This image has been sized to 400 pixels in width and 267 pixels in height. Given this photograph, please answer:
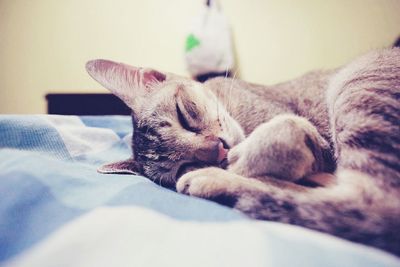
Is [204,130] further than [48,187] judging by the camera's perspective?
Yes

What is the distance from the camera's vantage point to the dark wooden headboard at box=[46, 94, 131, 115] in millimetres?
1837

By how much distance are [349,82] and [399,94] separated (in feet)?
0.64

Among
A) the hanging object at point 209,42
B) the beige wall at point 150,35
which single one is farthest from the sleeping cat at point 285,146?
the beige wall at point 150,35

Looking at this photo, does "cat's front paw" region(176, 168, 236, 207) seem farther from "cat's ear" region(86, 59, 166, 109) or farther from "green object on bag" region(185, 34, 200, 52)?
"green object on bag" region(185, 34, 200, 52)

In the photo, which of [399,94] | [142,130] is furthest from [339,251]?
[142,130]

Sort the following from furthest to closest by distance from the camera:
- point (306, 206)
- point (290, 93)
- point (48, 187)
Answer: point (290, 93) → point (48, 187) → point (306, 206)

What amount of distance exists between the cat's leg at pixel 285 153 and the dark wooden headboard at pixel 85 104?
128 centimetres

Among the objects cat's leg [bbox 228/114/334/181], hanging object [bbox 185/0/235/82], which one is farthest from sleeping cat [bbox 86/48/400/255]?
hanging object [bbox 185/0/235/82]

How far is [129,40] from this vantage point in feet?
6.04

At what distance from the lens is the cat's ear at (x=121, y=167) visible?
91 centimetres

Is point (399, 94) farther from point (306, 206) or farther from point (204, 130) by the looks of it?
point (204, 130)

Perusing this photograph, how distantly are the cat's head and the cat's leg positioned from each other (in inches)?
5.9

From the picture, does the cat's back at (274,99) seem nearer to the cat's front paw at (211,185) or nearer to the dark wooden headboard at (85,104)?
the cat's front paw at (211,185)

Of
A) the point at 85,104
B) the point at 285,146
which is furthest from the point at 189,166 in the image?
the point at 85,104
